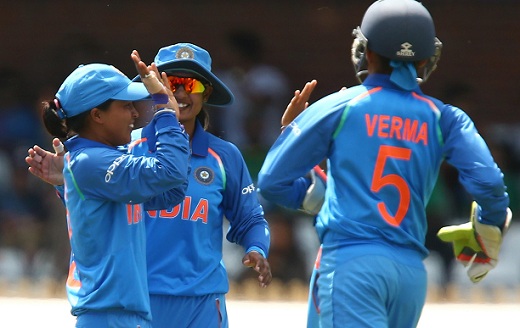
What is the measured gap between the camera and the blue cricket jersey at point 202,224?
17.1 ft

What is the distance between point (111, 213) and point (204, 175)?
76cm

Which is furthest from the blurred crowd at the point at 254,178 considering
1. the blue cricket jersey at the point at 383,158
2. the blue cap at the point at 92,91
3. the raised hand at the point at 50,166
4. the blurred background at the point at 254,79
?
the blue cricket jersey at the point at 383,158

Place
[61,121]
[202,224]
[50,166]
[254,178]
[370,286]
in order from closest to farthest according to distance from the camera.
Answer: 1. [370,286]
2. [61,121]
3. [50,166]
4. [202,224]
5. [254,178]

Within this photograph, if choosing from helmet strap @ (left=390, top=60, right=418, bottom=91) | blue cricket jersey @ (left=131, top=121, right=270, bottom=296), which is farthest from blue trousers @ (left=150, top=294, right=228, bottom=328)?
helmet strap @ (left=390, top=60, right=418, bottom=91)

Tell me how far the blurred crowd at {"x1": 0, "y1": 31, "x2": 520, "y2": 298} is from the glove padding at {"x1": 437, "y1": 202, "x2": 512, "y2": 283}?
524 centimetres

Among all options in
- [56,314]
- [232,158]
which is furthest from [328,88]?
[232,158]

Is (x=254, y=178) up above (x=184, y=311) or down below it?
below

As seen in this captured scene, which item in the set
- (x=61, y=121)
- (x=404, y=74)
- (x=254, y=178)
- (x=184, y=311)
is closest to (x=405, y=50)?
(x=404, y=74)

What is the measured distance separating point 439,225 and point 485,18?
3.10 metres

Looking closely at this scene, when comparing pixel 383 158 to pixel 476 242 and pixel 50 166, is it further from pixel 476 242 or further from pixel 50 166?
pixel 50 166

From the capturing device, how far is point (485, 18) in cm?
1270

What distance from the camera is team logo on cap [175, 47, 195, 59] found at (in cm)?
546

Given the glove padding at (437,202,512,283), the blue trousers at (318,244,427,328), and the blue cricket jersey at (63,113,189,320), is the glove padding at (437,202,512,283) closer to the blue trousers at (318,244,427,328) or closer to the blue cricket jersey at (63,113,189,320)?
the blue trousers at (318,244,427,328)

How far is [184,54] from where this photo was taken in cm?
547
